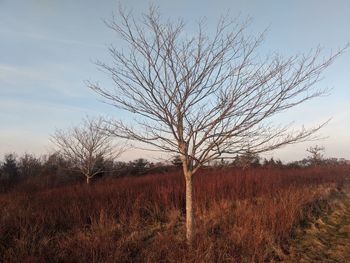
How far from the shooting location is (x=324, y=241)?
4.90 metres

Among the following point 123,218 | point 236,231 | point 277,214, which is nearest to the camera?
point 236,231

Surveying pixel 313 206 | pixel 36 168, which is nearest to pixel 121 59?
pixel 313 206

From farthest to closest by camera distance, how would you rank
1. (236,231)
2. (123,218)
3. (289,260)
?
(123,218)
(236,231)
(289,260)

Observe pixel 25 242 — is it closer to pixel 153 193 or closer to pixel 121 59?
pixel 121 59

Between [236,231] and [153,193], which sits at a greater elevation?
[153,193]

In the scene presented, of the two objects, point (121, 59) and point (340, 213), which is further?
point (340, 213)

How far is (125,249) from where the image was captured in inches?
169

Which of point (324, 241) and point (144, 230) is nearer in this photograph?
point (324, 241)

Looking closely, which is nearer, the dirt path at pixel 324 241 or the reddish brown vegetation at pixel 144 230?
the reddish brown vegetation at pixel 144 230

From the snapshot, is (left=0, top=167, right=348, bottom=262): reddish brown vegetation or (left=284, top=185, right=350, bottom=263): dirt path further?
(left=284, top=185, right=350, bottom=263): dirt path

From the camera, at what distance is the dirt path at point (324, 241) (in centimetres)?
419

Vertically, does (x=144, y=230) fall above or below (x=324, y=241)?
above

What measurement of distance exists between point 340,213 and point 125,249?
5240 millimetres

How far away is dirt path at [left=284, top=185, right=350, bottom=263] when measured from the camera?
4.19m
